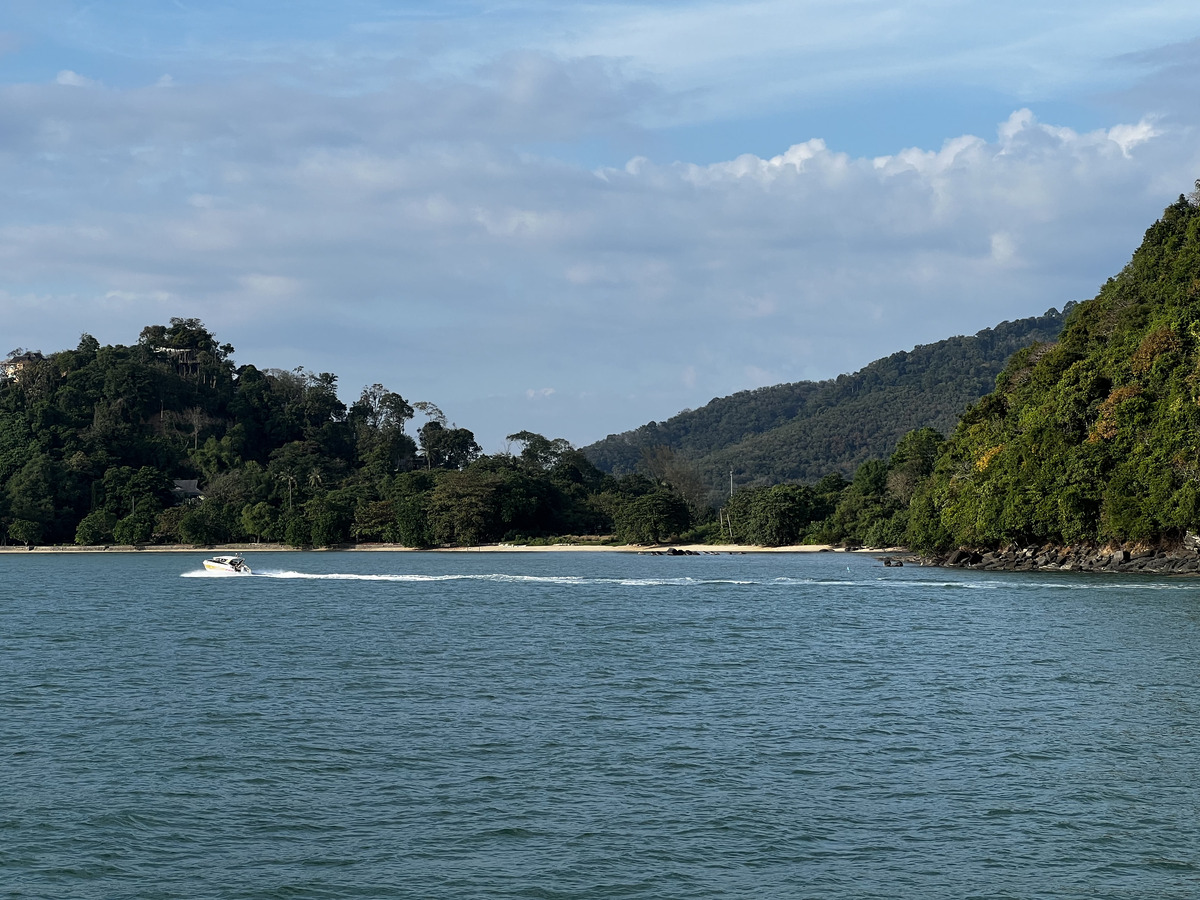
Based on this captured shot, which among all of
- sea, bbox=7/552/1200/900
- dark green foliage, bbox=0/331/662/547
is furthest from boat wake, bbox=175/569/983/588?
dark green foliage, bbox=0/331/662/547

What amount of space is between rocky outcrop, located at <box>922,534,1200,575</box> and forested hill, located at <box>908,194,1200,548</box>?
0.72 m

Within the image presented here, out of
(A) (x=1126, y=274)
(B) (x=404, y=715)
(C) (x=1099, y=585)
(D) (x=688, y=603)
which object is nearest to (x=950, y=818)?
(B) (x=404, y=715)

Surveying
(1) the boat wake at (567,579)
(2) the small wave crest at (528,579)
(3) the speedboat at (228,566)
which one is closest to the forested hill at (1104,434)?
(1) the boat wake at (567,579)

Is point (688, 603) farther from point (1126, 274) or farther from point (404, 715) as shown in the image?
point (1126, 274)

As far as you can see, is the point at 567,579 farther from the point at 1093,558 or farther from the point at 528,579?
the point at 1093,558

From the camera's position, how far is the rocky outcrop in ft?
209

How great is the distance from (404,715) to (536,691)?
443 centimetres

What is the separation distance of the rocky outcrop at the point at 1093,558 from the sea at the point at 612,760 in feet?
66.1

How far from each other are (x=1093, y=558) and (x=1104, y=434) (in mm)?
7621

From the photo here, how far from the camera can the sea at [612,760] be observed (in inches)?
575

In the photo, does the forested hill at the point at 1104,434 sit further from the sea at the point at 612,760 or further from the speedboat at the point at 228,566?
the speedboat at the point at 228,566

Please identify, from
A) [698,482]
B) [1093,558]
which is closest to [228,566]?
[1093,558]

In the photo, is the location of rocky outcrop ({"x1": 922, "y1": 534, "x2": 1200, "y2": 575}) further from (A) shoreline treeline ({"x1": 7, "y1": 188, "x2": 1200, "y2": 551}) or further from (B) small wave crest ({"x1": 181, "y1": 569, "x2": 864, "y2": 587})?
(B) small wave crest ({"x1": 181, "y1": 569, "x2": 864, "y2": 587})

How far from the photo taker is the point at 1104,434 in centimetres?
6762
